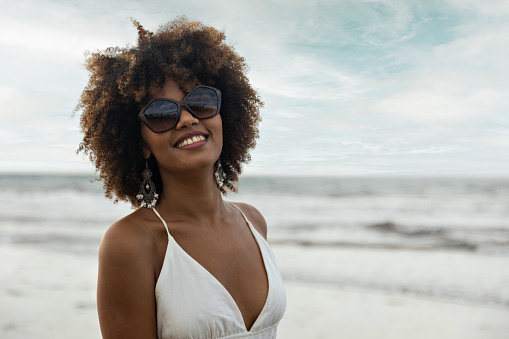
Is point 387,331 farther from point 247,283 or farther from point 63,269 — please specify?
point 63,269

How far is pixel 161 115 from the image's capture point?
2055 millimetres

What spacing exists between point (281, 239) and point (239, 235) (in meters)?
9.40

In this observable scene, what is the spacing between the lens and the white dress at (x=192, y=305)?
1.83m

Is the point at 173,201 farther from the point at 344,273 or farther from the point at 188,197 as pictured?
the point at 344,273

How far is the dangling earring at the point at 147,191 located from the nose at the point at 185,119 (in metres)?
0.37

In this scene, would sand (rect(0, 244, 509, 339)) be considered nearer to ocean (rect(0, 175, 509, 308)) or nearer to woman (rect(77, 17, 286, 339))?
ocean (rect(0, 175, 509, 308))

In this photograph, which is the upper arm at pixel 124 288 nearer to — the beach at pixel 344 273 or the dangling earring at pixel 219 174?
the dangling earring at pixel 219 174

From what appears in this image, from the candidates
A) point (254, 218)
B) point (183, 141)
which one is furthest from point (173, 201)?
point (254, 218)

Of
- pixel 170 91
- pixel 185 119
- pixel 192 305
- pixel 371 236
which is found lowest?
pixel 371 236

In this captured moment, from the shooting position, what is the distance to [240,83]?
2.65 metres

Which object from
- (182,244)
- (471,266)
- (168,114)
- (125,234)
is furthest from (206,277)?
(471,266)

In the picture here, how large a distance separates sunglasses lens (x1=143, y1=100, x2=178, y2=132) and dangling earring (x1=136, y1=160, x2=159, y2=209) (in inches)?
12.7

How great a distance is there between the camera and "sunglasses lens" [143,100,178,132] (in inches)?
80.7

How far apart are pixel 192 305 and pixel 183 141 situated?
739 millimetres
